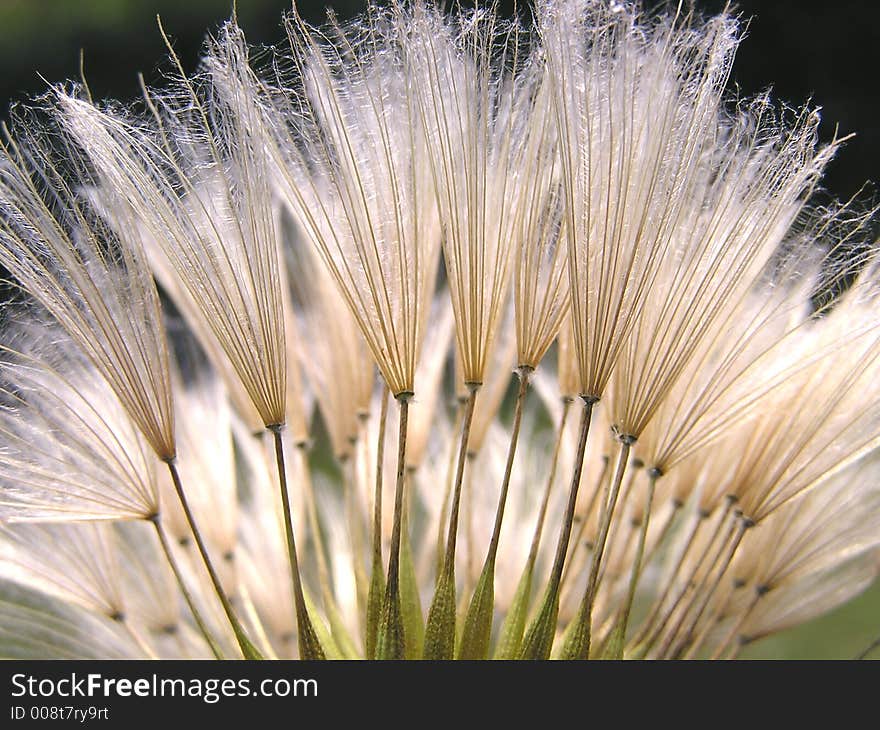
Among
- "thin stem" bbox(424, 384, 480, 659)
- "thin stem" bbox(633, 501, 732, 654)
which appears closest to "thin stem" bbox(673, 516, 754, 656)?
"thin stem" bbox(633, 501, 732, 654)

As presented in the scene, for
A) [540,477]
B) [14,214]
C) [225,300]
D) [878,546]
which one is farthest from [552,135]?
[540,477]

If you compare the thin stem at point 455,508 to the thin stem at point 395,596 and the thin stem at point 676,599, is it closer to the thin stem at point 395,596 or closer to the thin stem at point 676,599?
the thin stem at point 395,596

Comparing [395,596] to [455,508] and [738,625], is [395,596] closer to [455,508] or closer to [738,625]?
[455,508]

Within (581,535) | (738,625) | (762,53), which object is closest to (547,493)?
(581,535)

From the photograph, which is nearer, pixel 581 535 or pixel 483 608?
pixel 483 608

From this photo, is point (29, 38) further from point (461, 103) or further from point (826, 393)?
point (826, 393)
